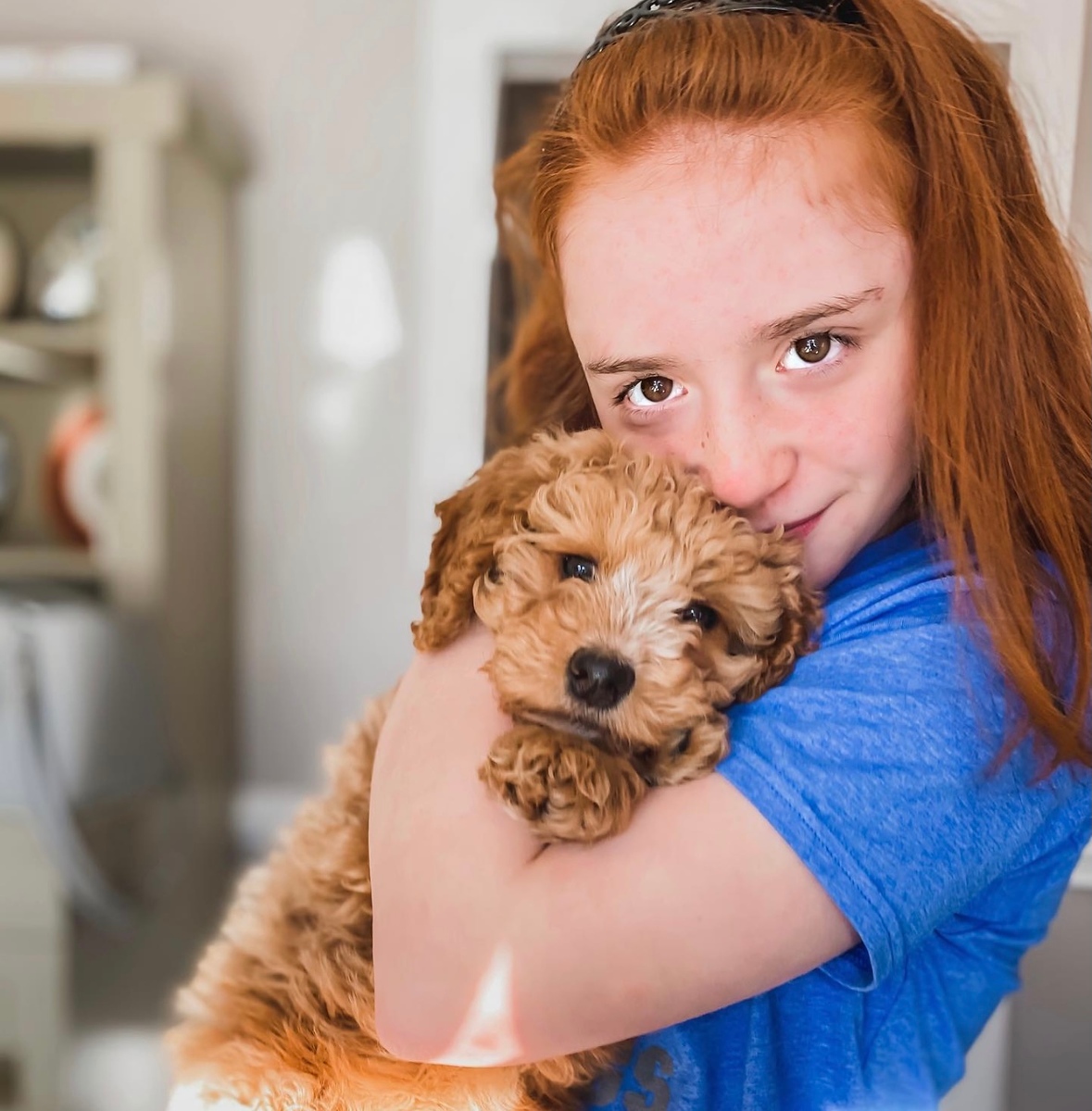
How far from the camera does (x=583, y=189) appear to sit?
0.75m

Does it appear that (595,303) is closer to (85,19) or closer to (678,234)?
(678,234)

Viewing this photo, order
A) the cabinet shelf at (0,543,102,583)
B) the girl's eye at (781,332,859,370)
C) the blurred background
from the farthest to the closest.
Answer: the cabinet shelf at (0,543,102,583) → the blurred background → the girl's eye at (781,332,859,370)

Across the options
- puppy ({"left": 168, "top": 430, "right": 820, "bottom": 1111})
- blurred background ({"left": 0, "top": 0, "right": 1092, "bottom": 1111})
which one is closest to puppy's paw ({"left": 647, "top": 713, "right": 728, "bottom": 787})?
puppy ({"left": 168, "top": 430, "right": 820, "bottom": 1111})

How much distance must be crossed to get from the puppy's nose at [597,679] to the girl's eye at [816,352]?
0.25 metres

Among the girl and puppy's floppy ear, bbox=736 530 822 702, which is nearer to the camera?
the girl

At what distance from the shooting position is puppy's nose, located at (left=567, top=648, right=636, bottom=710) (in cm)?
68

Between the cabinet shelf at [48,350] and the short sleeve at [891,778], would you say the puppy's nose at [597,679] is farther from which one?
the cabinet shelf at [48,350]

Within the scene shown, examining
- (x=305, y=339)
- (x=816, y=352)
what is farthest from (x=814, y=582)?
(x=305, y=339)

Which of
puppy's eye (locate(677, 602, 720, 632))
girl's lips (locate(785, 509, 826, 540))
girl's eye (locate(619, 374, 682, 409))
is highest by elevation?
girl's eye (locate(619, 374, 682, 409))

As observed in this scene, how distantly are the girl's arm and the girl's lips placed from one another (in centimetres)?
22

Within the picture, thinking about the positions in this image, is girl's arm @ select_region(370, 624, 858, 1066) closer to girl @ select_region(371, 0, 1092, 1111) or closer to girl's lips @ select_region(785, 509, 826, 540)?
girl @ select_region(371, 0, 1092, 1111)

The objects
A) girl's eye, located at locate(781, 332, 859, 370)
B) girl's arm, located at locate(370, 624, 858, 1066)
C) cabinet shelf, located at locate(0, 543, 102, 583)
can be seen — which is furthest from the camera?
cabinet shelf, located at locate(0, 543, 102, 583)

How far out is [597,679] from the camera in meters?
0.68

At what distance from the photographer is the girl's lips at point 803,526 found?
2.44 ft
